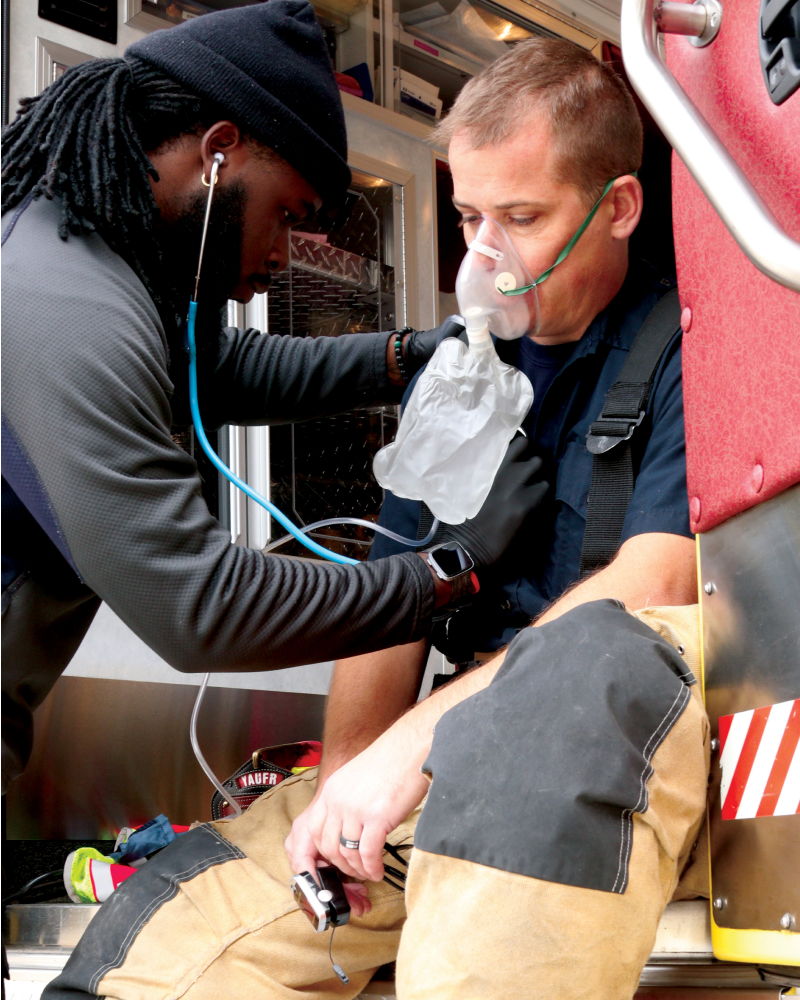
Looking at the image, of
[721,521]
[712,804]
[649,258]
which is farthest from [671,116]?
[649,258]

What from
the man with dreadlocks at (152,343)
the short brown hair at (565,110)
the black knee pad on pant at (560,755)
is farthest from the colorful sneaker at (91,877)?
the short brown hair at (565,110)

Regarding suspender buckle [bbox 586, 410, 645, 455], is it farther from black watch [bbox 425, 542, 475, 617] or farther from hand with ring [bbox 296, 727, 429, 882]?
hand with ring [bbox 296, 727, 429, 882]

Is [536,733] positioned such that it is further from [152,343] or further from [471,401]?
[471,401]

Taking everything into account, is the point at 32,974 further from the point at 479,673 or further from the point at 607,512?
the point at 607,512

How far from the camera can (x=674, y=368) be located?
133 centimetres

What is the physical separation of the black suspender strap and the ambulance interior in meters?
0.24

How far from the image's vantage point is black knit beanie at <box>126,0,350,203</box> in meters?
1.44

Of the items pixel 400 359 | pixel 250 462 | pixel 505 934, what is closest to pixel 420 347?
pixel 400 359

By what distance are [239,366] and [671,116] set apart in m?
1.29

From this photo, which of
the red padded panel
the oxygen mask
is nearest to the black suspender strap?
the oxygen mask

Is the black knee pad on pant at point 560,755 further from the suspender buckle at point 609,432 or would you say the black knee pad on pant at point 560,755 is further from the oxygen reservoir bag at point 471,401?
the oxygen reservoir bag at point 471,401

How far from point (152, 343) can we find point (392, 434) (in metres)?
2.07

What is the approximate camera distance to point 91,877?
5.75 ft

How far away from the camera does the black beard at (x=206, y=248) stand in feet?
4.87
